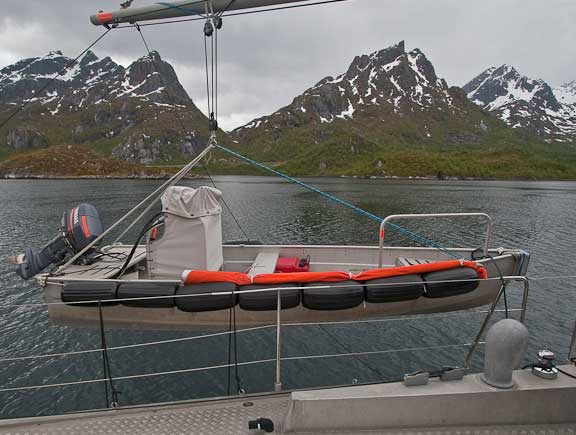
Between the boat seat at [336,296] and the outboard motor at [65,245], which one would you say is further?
the outboard motor at [65,245]

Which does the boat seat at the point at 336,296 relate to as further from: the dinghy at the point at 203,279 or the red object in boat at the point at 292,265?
the red object in boat at the point at 292,265

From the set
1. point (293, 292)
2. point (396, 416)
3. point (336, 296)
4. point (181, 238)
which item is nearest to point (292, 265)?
point (181, 238)

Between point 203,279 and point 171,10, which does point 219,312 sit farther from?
point 171,10

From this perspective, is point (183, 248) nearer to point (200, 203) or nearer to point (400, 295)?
point (200, 203)

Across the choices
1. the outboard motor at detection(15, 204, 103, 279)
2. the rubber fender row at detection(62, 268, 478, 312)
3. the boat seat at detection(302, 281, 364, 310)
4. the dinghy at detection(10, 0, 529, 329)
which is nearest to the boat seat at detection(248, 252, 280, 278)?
the dinghy at detection(10, 0, 529, 329)

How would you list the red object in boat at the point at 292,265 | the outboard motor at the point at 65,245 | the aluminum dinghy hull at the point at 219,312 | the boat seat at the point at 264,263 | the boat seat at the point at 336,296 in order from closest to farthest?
the boat seat at the point at 336,296 → the aluminum dinghy hull at the point at 219,312 → the outboard motor at the point at 65,245 → the boat seat at the point at 264,263 → the red object in boat at the point at 292,265

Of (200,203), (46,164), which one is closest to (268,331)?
(200,203)

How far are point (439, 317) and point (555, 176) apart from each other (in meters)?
160

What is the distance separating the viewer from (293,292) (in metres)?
5.59

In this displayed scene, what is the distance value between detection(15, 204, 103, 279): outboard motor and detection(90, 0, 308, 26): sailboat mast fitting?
445 centimetres

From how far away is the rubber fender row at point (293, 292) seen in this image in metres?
5.48

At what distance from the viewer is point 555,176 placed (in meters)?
133

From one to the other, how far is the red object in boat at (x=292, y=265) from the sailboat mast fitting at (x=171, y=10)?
19.9 ft

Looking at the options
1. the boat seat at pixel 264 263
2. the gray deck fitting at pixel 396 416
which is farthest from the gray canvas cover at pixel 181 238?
the gray deck fitting at pixel 396 416
